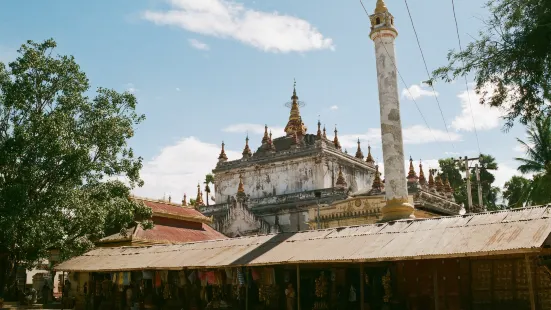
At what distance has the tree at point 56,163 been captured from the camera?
18.3 m

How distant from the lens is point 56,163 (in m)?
18.8

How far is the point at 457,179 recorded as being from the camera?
5416 centimetres

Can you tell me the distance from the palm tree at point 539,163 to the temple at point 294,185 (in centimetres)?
634

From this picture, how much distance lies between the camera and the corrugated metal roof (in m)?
11.3

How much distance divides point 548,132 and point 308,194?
1682 cm

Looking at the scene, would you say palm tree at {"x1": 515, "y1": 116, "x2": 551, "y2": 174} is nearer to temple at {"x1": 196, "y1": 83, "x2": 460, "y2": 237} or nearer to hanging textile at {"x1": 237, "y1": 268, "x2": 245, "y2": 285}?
temple at {"x1": 196, "y1": 83, "x2": 460, "y2": 237}

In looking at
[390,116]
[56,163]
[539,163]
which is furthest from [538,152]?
[56,163]

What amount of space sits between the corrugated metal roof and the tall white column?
488cm

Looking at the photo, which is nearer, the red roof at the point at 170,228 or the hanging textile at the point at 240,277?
the hanging textile at the point at 240,277

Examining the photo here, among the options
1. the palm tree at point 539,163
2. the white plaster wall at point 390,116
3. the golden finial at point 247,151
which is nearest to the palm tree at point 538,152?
the palm tree at point 539,163

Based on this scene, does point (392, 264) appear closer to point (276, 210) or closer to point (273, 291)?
point (273, 291)

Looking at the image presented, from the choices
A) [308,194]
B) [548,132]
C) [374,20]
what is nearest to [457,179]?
[308,194]

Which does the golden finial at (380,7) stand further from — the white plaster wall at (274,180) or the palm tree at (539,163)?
the white plaster wall at (274,180)

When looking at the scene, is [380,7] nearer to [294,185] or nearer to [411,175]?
[411,175]
